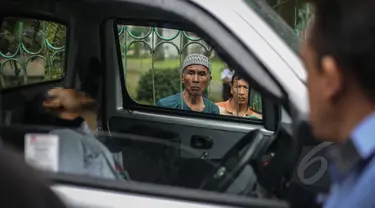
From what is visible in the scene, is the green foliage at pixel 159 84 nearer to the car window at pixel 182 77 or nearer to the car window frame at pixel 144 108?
the car window at pixel 182 77

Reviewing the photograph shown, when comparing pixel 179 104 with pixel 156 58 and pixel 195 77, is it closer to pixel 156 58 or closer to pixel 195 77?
pixel 195 77

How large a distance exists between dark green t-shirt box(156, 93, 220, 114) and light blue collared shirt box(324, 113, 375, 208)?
2.25 meters

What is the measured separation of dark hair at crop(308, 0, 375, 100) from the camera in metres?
1.49

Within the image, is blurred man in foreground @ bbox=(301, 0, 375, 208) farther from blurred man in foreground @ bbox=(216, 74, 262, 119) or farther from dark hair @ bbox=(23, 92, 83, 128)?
blurred man in foreground @ bbox=(216, 74, 262, 119)

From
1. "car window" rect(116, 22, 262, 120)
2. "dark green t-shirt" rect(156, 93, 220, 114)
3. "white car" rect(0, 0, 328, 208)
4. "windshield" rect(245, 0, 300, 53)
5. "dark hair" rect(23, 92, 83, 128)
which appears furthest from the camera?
"dark green t-shirt" rect(156, 93, 220, 114)

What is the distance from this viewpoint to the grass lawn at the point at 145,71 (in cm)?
404

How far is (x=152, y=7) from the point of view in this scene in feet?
8.02

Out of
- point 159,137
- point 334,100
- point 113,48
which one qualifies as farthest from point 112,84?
point 334,100

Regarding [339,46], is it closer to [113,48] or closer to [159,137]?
[159,137]

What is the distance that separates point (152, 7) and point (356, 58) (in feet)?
3.57

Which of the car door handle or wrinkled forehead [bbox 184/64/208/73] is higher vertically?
wrinkled forehead [bbox 184/64/208/73]

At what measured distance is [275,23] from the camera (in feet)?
7.49

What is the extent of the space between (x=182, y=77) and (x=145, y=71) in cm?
63

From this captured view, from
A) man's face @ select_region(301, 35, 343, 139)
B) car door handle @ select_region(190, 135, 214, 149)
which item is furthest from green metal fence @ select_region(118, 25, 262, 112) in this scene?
man's face @ select_region(301, 35, 343, 139)
